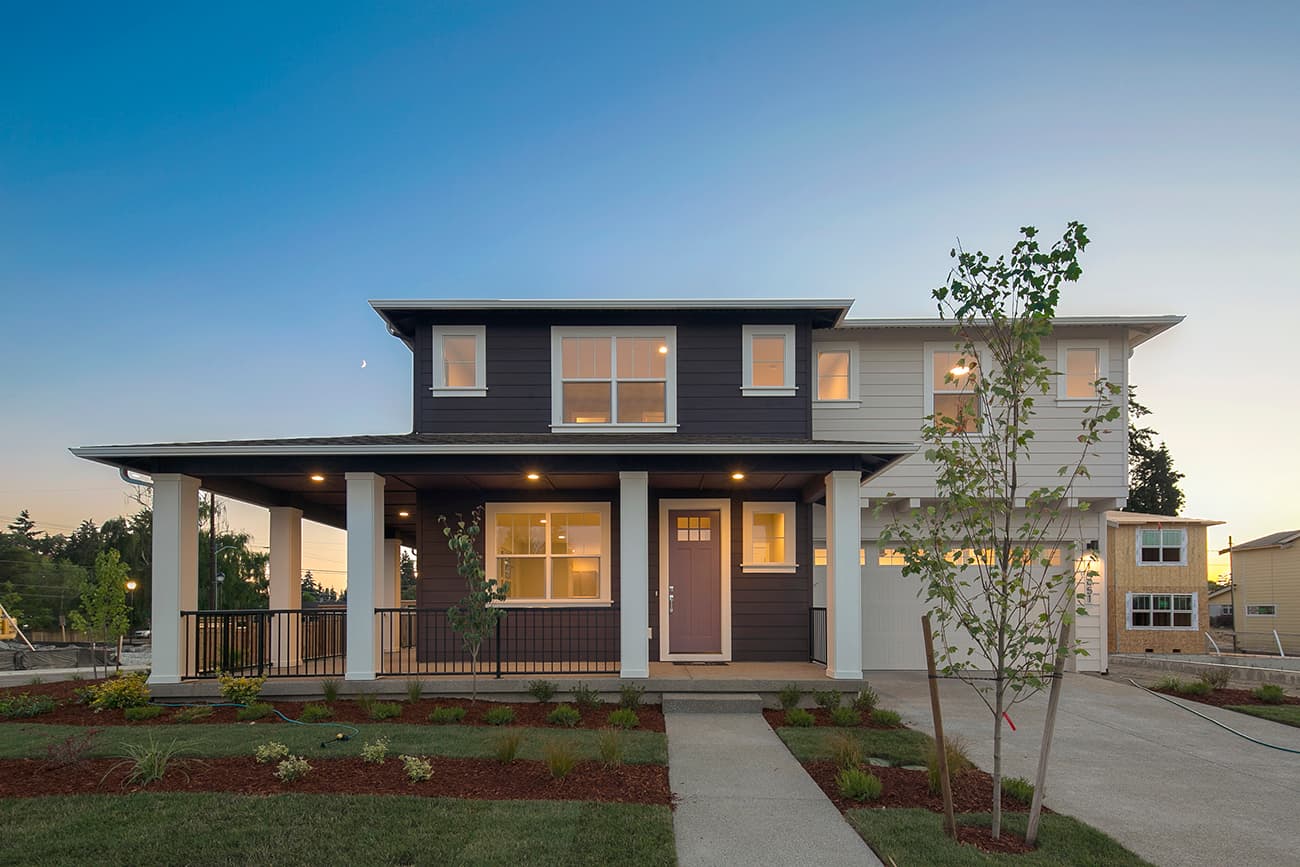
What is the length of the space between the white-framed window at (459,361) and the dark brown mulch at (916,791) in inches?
311

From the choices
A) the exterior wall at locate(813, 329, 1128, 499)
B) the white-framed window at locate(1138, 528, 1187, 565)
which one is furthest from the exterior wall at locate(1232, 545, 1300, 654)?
the exterior wall at locate(813, 329, 1128, 499)

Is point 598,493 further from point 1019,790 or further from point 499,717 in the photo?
point 1019,790

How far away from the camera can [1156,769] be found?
25.6ft

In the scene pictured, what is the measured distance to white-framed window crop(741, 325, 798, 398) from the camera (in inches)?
506

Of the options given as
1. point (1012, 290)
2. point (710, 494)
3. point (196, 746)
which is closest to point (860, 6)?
point (710, 494)

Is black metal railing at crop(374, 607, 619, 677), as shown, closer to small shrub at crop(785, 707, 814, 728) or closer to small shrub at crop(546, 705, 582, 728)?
small shrub at crop(546, 705, 582, 728)

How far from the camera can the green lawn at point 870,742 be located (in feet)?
25.4

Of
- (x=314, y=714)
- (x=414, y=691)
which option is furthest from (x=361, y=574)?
(x=314, y=714)

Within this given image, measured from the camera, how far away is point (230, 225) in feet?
64.8

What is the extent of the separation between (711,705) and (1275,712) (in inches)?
289

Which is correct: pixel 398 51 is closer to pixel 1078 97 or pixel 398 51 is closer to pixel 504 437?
pixel 504 437

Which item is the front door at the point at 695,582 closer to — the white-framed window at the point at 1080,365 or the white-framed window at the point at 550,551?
the white-framed window at the point at 550,551

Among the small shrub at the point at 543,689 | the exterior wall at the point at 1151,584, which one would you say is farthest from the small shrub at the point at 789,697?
the exterior wall at the point at 1151,584

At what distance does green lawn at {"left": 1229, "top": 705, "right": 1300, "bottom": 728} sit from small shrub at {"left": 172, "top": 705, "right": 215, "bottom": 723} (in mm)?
12958
